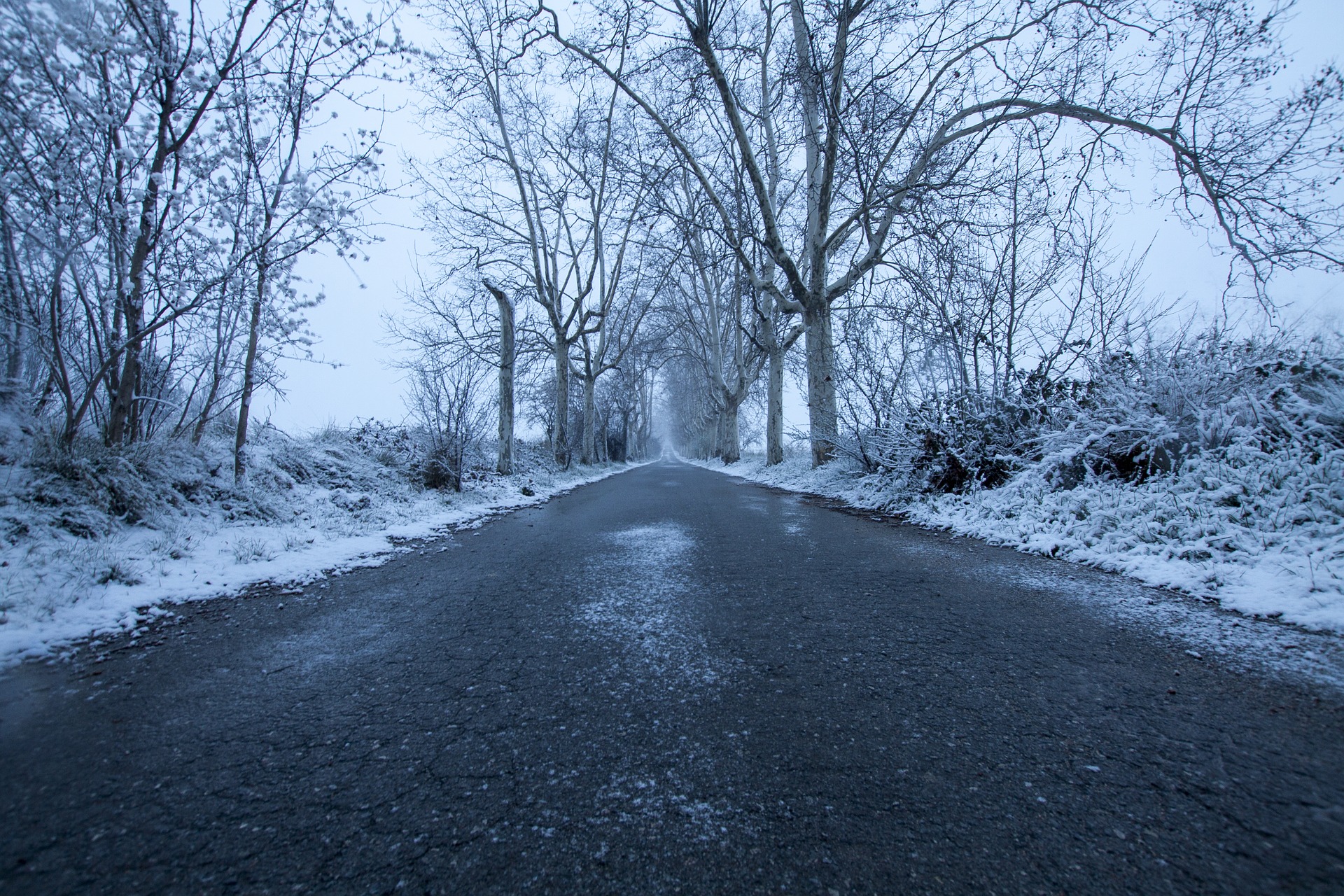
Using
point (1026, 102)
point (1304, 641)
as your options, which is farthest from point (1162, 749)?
point (1026, 102)

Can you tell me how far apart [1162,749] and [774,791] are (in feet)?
3.32

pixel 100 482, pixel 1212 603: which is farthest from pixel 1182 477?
pixel 100 482

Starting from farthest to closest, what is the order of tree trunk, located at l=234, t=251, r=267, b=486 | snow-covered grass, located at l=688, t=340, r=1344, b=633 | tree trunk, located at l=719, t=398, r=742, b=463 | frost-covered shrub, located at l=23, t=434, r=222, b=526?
tree trunk, located at l=719, t=398, r=742, b=463 < tree trunk, located at l=234, t=251, r=267, b=486 < frost-covered shrub, located at l=23, t=434, r=222, b=526 < snow-covered grass, located at l=688, t=340, r=1344, b=633

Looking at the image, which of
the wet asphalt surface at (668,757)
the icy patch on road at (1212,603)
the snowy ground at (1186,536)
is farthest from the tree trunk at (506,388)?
the icy patch on road at (1212,603)

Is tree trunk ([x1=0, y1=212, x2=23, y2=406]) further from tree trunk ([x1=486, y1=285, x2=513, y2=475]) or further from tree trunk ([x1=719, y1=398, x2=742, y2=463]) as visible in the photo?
tree trunk ([x1=719, y1=398, x2=742, y2=463])

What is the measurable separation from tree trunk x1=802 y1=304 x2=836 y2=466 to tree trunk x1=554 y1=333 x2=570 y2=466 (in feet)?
24.9

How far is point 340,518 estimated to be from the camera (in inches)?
197

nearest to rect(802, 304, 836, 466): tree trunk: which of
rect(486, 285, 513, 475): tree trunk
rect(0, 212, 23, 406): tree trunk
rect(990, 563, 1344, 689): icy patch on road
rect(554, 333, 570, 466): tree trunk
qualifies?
rect(486, 285, 513, 475): tree trunk

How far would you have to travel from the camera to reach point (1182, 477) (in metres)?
3.76

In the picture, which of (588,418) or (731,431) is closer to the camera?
(588,418)

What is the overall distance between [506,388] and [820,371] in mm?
6432

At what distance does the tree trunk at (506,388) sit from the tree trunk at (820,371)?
5964mm

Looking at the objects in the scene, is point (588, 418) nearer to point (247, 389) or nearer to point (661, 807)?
point (247, 389)

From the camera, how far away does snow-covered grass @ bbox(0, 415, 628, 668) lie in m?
2.40
